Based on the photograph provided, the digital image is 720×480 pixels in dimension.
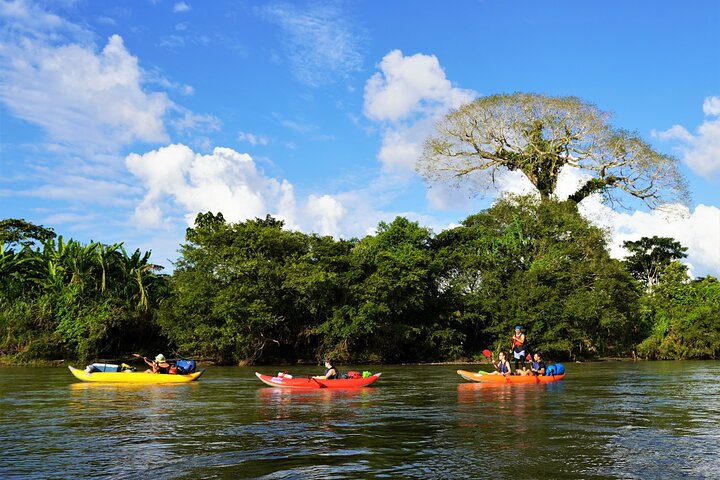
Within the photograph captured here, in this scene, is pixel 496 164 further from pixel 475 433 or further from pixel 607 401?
pixel 475 433

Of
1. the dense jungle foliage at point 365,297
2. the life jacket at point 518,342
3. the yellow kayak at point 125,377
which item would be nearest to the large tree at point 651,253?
the dense jungle foliage at point 365,297

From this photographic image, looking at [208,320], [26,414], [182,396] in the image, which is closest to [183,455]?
[26,414]

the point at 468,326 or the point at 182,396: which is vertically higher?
the point at 468,326

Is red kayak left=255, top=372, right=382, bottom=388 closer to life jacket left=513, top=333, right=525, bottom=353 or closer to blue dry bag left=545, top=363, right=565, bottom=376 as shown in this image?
life jacket left=513, top=333, right=525, bottom=353

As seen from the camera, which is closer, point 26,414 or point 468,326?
point 26,414

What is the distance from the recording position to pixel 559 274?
41.2 meters

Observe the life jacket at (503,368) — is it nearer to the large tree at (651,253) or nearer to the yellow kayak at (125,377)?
the yellow kayak at (125,377)

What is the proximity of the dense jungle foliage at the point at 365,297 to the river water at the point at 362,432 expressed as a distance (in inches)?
572

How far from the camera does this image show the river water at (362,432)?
9.38 meters

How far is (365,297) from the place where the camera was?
3722 cm

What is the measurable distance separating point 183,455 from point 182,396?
32.9ft

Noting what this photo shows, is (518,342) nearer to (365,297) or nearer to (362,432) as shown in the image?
(365,297)

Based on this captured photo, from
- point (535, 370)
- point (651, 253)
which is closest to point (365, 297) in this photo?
point (535, 370)

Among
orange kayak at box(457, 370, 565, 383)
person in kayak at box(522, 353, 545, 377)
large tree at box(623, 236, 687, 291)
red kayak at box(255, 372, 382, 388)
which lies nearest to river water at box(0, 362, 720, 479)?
red kayak at box(255, 372, 382, 388)
